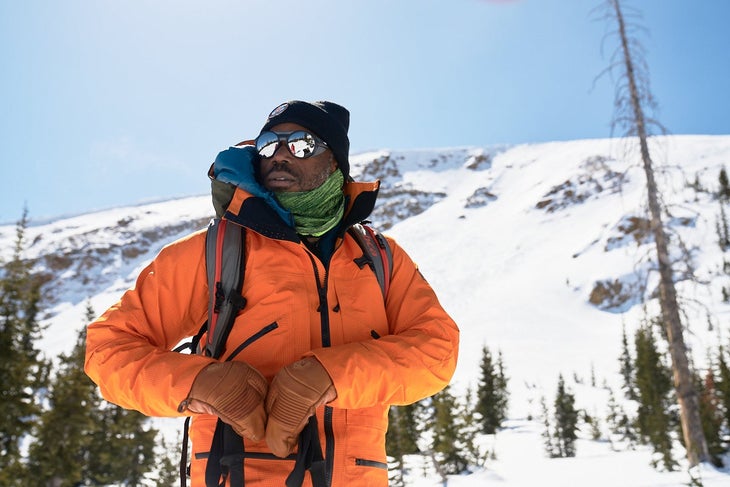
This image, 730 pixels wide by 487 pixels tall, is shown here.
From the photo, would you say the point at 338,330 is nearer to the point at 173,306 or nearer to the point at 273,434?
the point at 273,434

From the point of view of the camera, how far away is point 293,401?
1815 millimetres

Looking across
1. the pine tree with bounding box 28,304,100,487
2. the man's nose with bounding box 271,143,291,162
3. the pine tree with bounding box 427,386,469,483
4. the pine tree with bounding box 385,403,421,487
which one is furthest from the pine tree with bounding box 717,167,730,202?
the man's nose with bounding box 271,143,291,162

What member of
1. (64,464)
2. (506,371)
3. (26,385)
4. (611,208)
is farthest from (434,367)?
(611,208)

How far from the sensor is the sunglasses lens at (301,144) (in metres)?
2.68

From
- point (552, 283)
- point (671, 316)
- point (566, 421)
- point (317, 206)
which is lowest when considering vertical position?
point (317, 206)

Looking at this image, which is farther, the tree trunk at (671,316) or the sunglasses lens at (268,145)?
the tree trunk at (671,316)

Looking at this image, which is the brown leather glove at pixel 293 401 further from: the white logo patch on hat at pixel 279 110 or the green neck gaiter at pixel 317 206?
the white logo patch on hat at pixel 279 110

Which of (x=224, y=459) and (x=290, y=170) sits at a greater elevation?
(x=290, y=170)

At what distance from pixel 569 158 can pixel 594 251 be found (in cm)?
8324

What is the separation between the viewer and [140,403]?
194 centimetres

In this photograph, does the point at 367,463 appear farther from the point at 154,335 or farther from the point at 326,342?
the point at 154,335

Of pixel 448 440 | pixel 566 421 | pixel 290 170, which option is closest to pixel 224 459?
pixel 290 170

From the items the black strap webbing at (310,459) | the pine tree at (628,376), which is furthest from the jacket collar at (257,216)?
the pine tree at (628,376)

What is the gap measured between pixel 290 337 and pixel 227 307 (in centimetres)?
31
